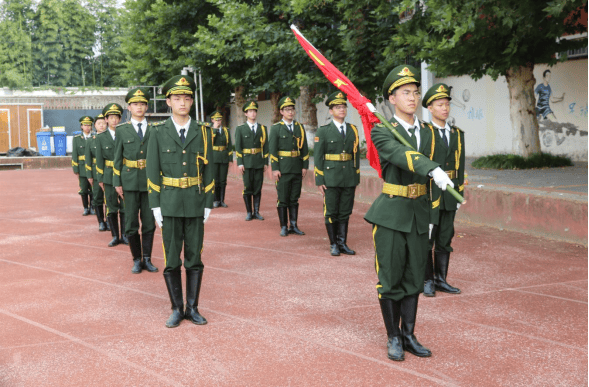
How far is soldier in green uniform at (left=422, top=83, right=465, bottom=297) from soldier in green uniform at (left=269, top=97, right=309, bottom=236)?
398 cm

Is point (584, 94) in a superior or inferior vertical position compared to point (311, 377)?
superior

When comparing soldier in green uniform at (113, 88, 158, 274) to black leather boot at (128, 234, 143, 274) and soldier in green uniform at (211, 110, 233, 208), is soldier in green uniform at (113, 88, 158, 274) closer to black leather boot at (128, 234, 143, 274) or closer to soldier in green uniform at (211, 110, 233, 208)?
black leather boot at (128, 234, 143, 274)

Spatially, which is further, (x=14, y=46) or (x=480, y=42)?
(x=14, y=46)

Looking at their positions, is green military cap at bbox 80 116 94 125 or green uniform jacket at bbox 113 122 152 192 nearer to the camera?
green uniform jacket at bbox 113 122 152 192

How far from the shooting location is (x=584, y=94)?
48.3 ft

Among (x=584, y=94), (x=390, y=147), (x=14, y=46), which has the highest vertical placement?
(x=14, y=46)

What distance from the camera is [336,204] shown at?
8742 millimetres

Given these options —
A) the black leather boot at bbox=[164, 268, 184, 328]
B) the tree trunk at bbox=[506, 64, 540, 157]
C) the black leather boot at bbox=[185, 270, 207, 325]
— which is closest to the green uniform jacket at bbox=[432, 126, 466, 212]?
the black leather boot at bbox=[185, 270, 207, 325]

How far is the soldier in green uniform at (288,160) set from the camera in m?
10.4

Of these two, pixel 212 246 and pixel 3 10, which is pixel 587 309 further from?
pixel 3 10

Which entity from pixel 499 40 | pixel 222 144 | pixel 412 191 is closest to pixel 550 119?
pixel 499 40

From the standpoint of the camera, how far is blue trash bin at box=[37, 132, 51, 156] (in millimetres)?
31766

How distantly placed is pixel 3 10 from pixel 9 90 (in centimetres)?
1736

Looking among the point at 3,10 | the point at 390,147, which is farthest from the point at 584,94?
the point at 3,10
